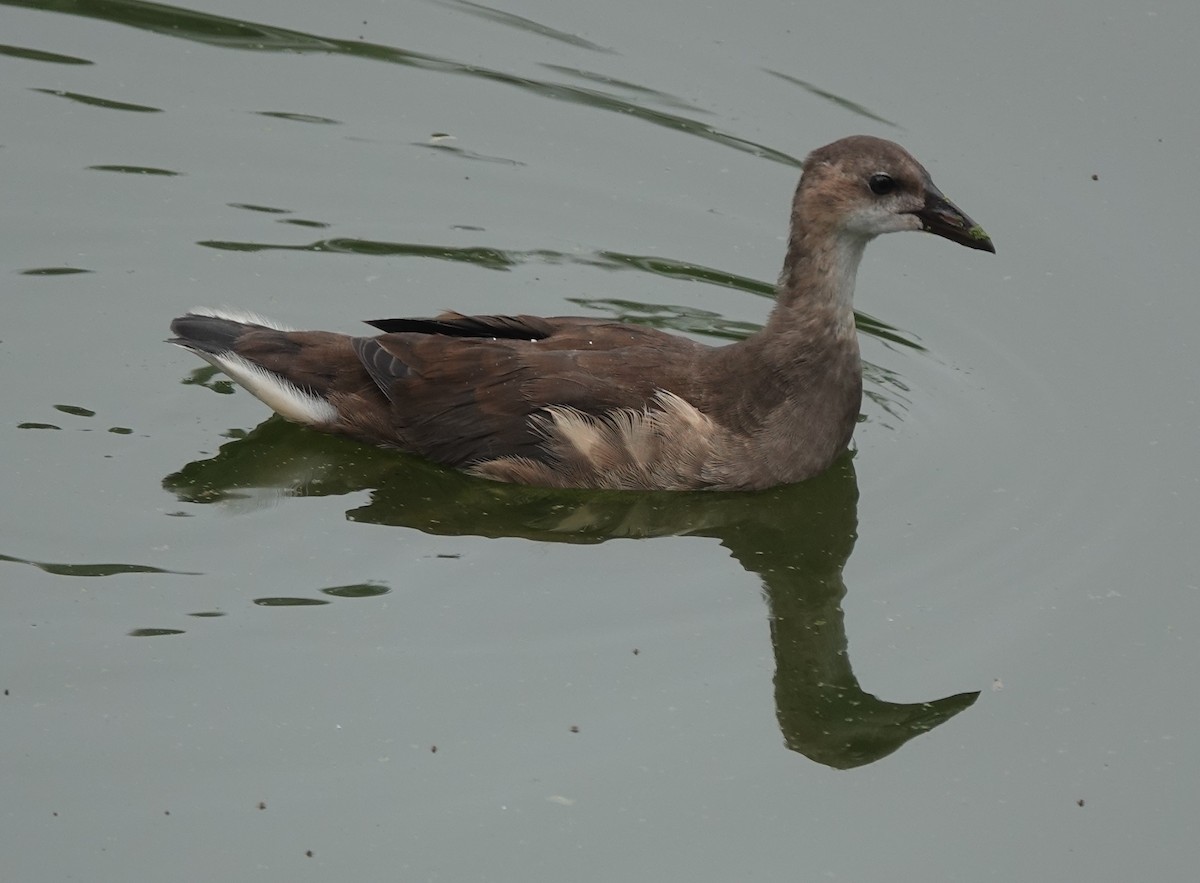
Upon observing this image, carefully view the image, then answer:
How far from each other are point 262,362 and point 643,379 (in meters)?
1.88

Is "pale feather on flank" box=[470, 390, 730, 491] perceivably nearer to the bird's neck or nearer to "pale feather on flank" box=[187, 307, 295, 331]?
the bird's neck

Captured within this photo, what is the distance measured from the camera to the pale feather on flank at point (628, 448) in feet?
29.3

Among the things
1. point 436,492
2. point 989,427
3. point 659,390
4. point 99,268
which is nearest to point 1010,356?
point 989,427

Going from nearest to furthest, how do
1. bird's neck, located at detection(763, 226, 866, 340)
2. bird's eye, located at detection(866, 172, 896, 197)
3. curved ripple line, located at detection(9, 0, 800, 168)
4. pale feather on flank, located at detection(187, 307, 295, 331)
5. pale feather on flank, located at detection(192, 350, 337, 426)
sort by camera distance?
bird's eye, located at detection(866, 172, 896, 197) → bird's neck, located at detection(763, 226, 866, 340) → pale feather on flank, located at detection(192, 350, 337, 426) → pale feather on flank, located at detection(187, 307, 295, 331) → curved ripple line, located at detection(9, 0, 800, 168)

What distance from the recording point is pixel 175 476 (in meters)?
9.00

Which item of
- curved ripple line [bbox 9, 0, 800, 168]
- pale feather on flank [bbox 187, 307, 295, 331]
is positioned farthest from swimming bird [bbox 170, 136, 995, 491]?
curved ripple line [bbox 9, 0, 800, 168]

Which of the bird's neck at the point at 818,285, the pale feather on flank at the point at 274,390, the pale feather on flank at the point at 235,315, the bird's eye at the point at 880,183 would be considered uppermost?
the bird's eye at the point at 880,183

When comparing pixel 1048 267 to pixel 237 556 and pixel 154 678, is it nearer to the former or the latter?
pixel 237 556

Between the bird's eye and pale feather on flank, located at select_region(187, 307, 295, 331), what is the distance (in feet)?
9.94

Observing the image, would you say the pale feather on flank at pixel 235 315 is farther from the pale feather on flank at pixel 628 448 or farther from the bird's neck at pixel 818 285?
the bird's neck at pixel 818 285

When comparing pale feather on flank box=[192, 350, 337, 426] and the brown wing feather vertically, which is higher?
the brown wing feather

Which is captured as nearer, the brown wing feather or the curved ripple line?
the brown wing feather

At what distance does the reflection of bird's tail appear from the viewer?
924 centimetres

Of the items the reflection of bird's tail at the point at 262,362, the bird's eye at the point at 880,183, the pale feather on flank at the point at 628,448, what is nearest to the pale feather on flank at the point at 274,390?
the reflection of bird's tail at the point at 262,362
